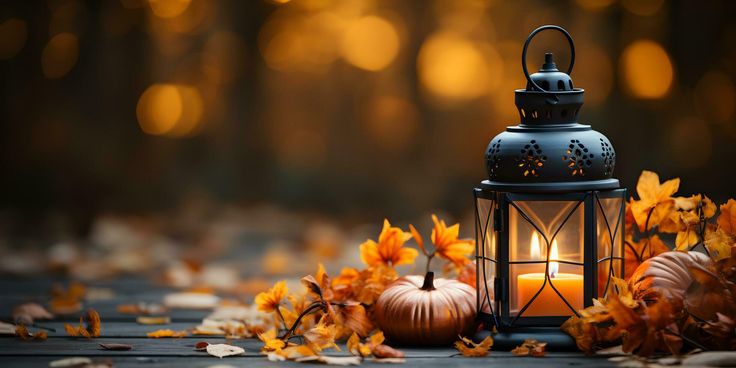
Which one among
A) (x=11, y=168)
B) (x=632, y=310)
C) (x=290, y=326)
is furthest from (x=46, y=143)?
(x=632, y=310)

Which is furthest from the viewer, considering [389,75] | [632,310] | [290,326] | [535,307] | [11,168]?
[389,75]

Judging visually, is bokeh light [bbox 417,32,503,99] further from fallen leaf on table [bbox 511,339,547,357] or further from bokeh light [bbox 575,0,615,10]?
fallen leaf on table [bbox 511,339,547,357]

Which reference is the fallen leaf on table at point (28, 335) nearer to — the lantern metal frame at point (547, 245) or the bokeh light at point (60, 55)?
the lantern metal frame at point (547, 245)

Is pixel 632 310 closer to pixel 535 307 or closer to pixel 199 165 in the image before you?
pixel 535 307

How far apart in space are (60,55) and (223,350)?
8.76 ft

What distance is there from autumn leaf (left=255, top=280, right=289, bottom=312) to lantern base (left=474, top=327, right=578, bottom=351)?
38 cm

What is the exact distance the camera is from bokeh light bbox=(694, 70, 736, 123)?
3793mm

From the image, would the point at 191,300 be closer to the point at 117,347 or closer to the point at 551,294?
the point at 117,347

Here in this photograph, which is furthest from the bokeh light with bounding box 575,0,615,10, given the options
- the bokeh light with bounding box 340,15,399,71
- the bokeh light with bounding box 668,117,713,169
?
the bokeh light with bounding box 340,15,399,71

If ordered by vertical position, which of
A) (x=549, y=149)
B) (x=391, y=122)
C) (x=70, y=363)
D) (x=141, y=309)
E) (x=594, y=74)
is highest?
(x=594, y=74)

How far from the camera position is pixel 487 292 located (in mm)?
1712

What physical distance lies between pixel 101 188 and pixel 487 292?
2.62 metres

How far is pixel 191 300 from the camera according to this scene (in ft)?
8.29

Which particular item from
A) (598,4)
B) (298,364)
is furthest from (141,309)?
(598,4)
